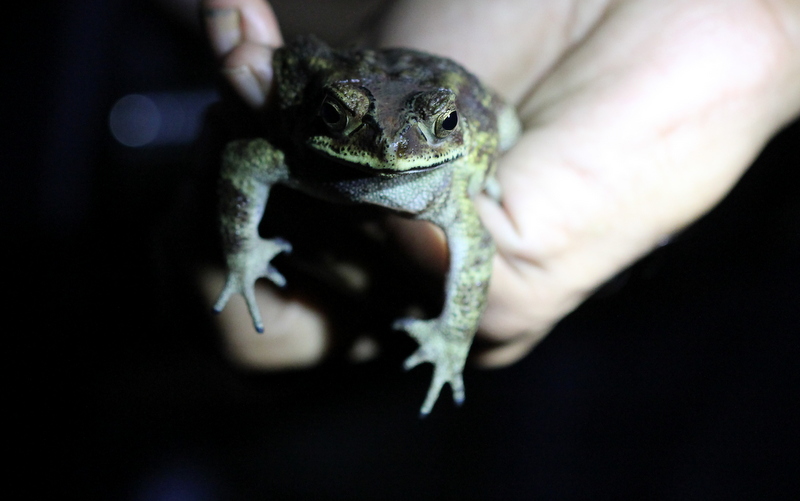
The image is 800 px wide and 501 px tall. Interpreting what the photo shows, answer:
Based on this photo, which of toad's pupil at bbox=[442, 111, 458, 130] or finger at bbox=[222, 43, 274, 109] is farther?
finger at bbox=[222, 43, 274, 109]

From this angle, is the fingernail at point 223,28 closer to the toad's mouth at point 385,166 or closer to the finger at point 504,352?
the toad's mouth at point 385,166

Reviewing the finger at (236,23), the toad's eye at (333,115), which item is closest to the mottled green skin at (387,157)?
the toad's eye at (333,115)

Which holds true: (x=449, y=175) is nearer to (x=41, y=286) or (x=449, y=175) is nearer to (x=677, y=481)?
(x=677, y=481)

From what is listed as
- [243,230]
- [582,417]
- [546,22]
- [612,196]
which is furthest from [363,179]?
[582,417]

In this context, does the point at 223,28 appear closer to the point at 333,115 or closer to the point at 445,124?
the point at 333,115

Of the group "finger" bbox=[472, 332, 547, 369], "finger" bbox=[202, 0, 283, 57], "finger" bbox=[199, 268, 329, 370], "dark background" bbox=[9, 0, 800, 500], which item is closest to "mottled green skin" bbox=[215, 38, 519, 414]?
"finger" bbox=[202, 0, 283, 57]

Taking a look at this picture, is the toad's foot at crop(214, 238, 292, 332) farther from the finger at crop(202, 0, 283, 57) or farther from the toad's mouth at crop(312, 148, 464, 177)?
the finger at crop(202, 0, 283, 57)
